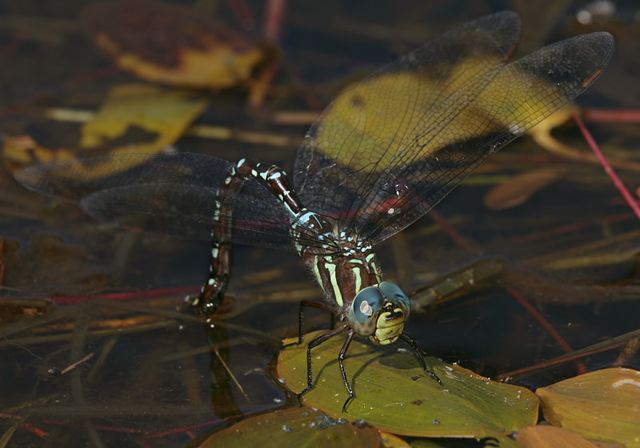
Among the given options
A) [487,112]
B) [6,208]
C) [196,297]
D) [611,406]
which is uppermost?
[6,208]

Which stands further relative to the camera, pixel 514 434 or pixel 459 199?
pixel 459 199

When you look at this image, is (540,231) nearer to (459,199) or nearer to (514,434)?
(459,199)

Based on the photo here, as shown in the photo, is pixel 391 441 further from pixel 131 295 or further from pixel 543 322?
pixel 131 295

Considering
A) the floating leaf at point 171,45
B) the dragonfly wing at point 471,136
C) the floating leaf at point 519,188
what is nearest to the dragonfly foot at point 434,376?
the dragonfly wing at point 471,136

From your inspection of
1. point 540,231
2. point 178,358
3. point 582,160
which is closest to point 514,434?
point 178,358

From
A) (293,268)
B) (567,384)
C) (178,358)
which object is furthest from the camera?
(293,268)
